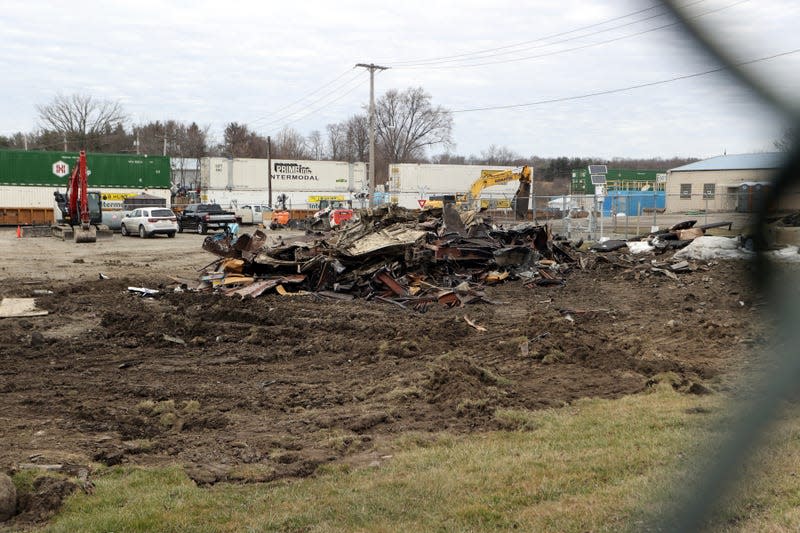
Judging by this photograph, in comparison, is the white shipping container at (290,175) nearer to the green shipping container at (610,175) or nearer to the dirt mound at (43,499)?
the dirt mound at (43,499)

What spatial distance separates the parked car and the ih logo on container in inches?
400

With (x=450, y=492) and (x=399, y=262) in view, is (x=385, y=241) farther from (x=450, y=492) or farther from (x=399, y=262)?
(x=450, y=492)

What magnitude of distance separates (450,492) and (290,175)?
62.7 m

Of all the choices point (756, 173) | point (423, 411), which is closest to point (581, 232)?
point (423, 411)

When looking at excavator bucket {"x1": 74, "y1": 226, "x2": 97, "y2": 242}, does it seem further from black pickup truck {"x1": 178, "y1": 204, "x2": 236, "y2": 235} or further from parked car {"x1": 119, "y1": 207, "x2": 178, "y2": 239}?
black pickup truck {"x1": 178, "y1": 204, "x2": 236, "y2": 235}

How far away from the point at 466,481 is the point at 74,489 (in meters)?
2.69

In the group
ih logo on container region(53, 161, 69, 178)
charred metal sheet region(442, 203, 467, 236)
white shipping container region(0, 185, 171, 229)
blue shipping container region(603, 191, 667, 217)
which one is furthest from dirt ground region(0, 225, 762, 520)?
ih logo on container region(53, 161, 69, 178)

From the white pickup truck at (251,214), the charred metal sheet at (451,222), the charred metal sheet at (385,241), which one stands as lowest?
the white pickup truck at (251,214)

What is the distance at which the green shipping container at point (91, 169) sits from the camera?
44.2 m

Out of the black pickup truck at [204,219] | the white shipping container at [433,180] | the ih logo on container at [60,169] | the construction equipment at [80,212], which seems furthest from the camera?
the white shipping container at [433,180]

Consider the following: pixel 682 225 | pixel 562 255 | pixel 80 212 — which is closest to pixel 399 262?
pixel 562 255

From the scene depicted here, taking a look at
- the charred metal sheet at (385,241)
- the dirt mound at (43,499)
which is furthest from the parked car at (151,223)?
the dirt mound at (43,499)

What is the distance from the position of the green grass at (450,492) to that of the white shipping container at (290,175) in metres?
59.1

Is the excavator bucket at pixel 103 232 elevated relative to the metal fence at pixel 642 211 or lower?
lower
